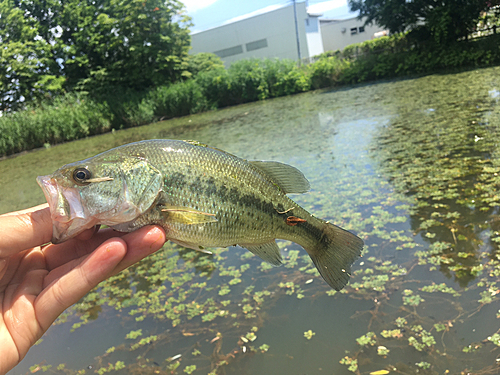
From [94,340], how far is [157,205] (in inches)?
114

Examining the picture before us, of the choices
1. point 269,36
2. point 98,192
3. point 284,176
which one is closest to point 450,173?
point 284,176

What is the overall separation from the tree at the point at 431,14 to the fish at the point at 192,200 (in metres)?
24.2

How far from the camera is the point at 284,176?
6.66 ft

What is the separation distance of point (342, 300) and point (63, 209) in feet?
9.72

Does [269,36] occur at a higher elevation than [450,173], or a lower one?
higher

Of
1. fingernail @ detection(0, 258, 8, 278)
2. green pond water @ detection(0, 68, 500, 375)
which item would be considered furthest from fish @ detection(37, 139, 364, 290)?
green pond water @ detection(0, 68, 500, 375)

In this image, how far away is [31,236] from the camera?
63.9 inches

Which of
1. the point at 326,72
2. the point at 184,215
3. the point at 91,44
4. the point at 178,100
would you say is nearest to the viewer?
the point at 184,215

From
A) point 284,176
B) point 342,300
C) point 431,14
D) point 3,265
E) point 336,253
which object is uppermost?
point 431,14

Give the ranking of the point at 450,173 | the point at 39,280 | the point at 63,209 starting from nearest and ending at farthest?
1. the point at 63,209
2. the point at 39,280
3. the point at 450,173

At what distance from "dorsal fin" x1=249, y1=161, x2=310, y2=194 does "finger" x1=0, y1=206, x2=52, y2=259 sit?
1.06m

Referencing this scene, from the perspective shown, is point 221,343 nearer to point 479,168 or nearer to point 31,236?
point 31,236

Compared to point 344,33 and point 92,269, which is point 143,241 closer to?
point 92,269

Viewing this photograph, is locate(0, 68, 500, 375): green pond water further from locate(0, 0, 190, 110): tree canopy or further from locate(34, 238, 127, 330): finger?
locate(0, 0, 190, 110): tree canopy
